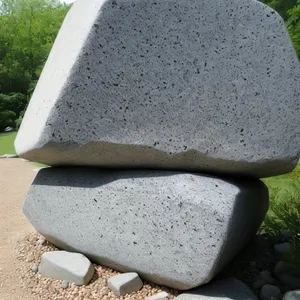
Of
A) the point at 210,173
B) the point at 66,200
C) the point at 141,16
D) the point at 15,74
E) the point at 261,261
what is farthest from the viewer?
the point at 15,74

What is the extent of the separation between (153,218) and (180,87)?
0.94 meters

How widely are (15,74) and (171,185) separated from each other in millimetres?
23828

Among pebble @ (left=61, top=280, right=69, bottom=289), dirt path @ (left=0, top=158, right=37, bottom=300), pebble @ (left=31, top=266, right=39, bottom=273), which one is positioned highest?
pebble @ (left=61, top=280, right=69, bottom=289)

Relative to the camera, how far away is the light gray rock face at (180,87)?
98.9 inches

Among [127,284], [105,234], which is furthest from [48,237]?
[127,284]

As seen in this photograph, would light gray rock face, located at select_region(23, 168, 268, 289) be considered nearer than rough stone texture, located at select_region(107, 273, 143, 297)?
Yes

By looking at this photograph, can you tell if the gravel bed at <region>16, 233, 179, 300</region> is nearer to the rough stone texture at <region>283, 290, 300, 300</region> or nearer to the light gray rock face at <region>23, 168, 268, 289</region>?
the light gray rock face at <region>23, 168, 268, 289</region>

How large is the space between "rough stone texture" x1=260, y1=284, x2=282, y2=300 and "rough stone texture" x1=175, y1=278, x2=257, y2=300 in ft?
0.50

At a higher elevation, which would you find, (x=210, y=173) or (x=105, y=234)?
(x=210, y=173)

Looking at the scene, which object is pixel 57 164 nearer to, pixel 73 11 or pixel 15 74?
pixel 73 11

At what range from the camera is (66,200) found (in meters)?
2.92

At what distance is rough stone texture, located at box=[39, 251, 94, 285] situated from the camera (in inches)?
108

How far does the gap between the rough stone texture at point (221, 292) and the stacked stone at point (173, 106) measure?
3.6 inches

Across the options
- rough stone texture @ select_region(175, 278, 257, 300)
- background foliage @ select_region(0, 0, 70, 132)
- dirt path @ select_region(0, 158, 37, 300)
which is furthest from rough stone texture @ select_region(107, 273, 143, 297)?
background foliage @ select_region(0, 0, 70, 132)
